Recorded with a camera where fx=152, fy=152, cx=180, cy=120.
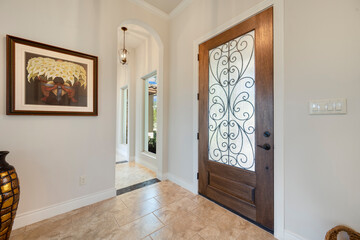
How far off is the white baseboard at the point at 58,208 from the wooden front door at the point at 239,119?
4.84 feet

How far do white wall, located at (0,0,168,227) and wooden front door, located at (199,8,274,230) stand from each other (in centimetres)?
141

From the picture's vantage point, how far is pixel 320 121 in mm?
1294

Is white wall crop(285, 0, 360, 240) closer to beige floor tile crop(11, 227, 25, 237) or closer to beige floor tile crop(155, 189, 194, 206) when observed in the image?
beige floor tile crop(155, 189, 194, 206)

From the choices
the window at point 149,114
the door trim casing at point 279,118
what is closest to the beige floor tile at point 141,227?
the door trim casing at point 279,118

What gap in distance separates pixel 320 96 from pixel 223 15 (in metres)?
1.55

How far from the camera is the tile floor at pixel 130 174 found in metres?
2.81

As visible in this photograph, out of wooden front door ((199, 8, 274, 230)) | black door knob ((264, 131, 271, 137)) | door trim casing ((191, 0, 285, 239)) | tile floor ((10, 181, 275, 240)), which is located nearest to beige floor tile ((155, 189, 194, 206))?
tile floor ((10, 181, 275, 240))

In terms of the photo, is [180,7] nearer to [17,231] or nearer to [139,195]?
[139,195]

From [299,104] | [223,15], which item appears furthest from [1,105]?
[299,104]

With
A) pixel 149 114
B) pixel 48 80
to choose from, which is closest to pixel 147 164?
pixel 149 114

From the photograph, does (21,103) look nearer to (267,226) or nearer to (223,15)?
(223,15)

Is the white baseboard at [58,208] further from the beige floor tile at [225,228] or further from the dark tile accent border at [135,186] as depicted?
the beige floor tile at [225,228]

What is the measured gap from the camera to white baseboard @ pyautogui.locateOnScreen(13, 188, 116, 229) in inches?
66.6

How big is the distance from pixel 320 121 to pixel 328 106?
13cm
